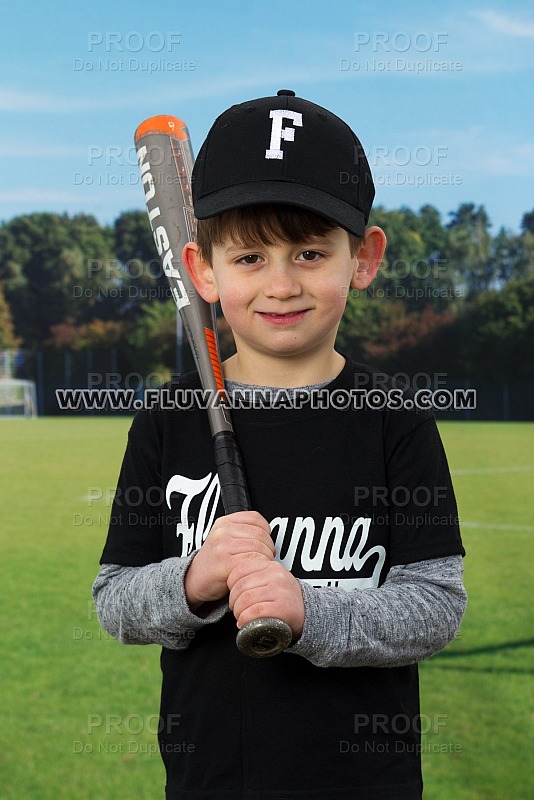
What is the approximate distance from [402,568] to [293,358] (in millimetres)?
407

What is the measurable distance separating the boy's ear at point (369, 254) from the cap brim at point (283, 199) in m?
0.09

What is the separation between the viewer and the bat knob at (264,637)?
4.58ft

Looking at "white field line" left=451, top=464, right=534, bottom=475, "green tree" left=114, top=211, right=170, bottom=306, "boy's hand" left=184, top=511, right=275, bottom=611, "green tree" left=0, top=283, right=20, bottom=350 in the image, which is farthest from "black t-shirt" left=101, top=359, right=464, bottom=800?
"green tree" left=114, top=211, right=170, bottom=306

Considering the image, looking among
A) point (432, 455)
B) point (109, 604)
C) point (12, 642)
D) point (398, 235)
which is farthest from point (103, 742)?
point (398, 235)

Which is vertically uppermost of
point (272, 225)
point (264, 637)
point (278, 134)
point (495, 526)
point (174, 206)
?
point (495, 526)

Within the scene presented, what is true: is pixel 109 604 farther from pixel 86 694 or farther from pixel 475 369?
pixel 475 369

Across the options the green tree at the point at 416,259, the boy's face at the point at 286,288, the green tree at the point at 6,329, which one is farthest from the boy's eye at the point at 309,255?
the green tree at the point at 6,329

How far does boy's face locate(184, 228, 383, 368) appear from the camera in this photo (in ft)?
5.25

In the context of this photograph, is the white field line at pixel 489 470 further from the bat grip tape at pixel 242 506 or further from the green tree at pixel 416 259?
the green tree at pixel 416 259

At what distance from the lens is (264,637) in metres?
1.41

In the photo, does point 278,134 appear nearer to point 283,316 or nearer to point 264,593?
point 283,316

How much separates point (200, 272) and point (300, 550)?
1.76ft

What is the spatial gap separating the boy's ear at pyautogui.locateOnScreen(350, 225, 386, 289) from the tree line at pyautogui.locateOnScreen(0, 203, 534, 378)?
77.6 ft

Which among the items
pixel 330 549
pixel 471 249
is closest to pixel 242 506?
pixel 330 549
